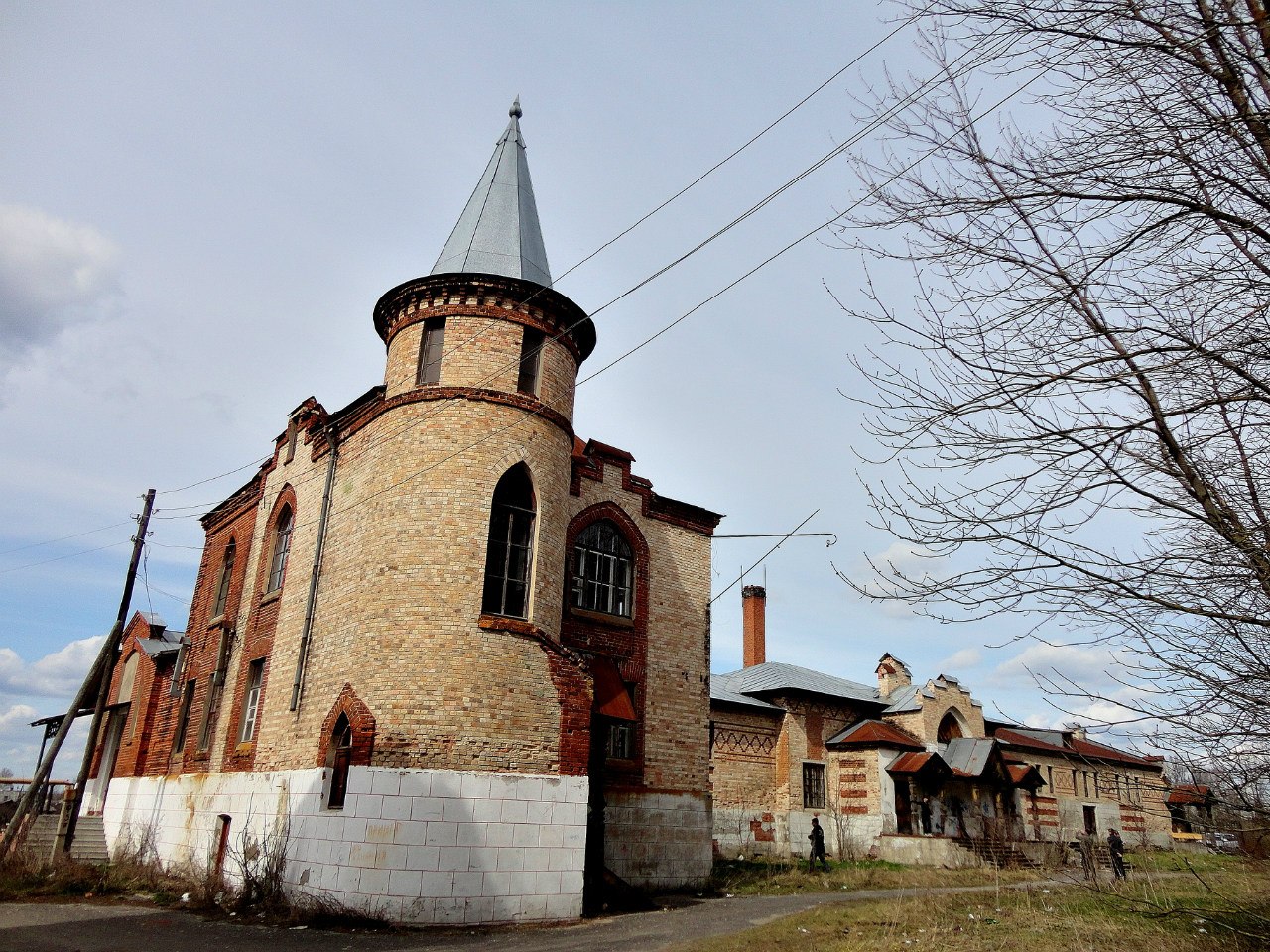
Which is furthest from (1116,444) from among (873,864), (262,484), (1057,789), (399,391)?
(1057,789)

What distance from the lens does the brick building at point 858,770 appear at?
24.1 m

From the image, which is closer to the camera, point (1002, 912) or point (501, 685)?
point (1002, 912)

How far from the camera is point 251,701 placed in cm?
1762

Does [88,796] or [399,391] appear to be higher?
[399,391]

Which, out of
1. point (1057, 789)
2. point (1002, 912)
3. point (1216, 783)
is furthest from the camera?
A: point (1057, 789)

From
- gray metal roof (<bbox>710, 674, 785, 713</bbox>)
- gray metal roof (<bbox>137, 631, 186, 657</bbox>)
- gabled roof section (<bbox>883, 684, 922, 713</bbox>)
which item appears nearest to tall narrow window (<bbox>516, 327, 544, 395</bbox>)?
gray metal roof (<bbox>710, 674, 785, 713</bbox>)

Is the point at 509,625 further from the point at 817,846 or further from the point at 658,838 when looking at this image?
the point at 817,846

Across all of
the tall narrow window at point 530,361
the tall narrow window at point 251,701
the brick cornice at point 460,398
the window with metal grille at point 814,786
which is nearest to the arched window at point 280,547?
the tall narrow window at point 251,701

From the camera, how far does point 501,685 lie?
517 inches

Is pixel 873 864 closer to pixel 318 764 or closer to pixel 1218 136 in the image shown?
pixel 318 764

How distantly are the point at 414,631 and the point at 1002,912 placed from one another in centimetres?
931

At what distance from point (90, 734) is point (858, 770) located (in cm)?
1992

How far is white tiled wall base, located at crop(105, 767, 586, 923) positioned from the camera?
11852 mm

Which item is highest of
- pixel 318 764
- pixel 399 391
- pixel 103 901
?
pixel 399 391
